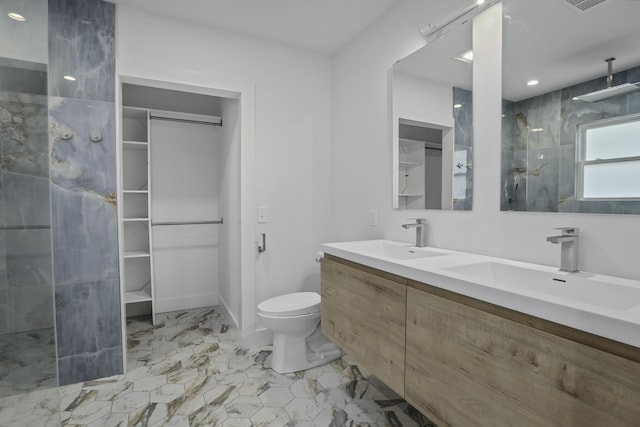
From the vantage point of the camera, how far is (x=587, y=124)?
1192mm

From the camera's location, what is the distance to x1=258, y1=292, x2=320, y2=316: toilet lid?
7.00 ft

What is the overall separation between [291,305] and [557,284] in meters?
1.56

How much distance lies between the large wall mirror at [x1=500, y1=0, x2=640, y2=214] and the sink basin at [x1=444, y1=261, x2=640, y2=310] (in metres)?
0.27

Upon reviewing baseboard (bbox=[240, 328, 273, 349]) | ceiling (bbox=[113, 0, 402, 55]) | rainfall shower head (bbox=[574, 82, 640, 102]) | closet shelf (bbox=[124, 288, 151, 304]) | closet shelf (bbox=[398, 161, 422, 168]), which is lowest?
baseboard (bbox=[240, 328, 273, 349])

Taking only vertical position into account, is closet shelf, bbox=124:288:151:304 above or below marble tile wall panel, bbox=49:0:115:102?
below

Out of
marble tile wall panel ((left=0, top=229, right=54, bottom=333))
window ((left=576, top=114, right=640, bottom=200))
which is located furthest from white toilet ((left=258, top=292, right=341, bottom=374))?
window ((left=576, top=114, right=640, bottom=200))

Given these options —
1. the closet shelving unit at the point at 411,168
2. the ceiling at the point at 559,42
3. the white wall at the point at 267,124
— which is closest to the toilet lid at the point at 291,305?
the white wall at the point at 267,124

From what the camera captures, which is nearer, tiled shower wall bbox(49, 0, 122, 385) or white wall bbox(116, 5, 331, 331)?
tiled shower wall bbox(49, 0, 122, 385)

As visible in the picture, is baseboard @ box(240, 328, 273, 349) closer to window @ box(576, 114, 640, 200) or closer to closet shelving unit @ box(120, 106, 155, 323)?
closet shelving unit @ box(120, 106, 155, 323)

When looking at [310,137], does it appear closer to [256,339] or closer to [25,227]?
[256,339]

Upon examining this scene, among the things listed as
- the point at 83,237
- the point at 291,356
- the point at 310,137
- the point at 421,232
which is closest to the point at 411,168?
the point at 421,232

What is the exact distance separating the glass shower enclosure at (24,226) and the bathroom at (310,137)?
0.26 m

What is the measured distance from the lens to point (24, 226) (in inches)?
46.1

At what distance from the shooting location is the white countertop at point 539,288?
73cm
